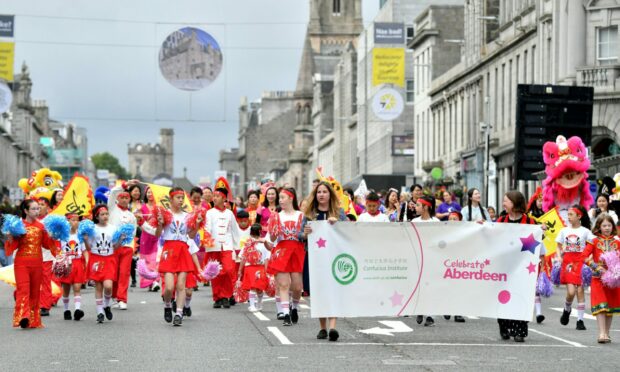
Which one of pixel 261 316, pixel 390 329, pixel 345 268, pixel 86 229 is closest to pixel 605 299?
pixel 390 329

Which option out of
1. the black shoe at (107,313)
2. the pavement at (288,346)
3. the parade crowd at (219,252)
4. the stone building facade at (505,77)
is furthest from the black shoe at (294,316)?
the stone building facade at (505,77)

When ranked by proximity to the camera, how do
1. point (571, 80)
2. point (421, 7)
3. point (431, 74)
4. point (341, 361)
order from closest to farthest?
point (341, 361) → point (571, 80) → point (431, 74) → point (421, 7)

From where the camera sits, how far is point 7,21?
150 feet

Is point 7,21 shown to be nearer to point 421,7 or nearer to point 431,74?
point 431,74

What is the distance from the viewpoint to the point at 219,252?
2209 cm

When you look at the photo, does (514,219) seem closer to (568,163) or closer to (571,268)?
(571,268)

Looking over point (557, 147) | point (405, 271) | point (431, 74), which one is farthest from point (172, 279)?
point (431, 74)

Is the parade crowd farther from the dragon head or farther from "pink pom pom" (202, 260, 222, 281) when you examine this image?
the dragon head

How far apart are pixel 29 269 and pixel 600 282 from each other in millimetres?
6660

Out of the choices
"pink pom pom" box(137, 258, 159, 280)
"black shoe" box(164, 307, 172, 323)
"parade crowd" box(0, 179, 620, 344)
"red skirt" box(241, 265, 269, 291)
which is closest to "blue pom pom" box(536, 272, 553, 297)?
"parade crowd" box(0, 179, 620, 344)

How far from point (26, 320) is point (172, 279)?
5.98 feet

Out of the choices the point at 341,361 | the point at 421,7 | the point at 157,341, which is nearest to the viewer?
the point at 341,361

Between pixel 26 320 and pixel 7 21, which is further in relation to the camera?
pixel 7 21

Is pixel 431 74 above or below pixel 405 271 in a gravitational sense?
above
